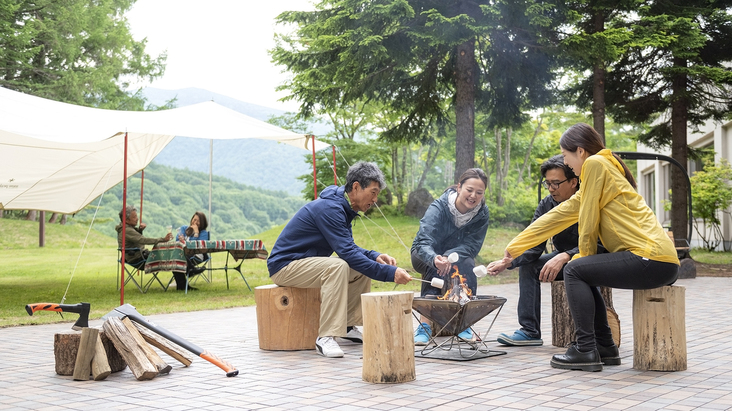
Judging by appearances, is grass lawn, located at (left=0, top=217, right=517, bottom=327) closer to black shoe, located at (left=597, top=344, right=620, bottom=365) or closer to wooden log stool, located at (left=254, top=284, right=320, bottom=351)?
wooden log stool, located at (left=254, top=284, right=320, bottom=351)

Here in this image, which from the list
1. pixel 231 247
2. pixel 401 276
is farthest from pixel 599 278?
pixel 231 247

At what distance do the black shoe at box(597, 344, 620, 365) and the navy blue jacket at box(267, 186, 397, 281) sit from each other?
5.27 ft

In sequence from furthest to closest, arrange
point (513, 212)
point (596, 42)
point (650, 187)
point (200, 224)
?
point (650, 187) → point (513, 212) → point (596, 42) → point (200, 224)

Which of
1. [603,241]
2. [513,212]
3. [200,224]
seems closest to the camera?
[603,241]

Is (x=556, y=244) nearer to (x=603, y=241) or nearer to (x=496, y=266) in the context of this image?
(x=496, y=266)

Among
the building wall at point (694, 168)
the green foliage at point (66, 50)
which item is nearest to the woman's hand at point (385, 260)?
the building wall at point (694, 168)

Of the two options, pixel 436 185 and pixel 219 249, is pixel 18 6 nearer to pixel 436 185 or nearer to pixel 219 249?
pixel 219 249

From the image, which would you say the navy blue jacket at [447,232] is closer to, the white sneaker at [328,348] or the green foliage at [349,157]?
the white sneaker at [328,348]

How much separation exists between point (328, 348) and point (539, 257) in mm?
1678

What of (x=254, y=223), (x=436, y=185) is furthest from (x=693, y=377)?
(x=436, y=185)

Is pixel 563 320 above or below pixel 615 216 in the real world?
below

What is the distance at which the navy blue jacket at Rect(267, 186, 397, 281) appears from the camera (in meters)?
4.88

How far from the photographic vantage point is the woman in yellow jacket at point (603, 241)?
3834 millimetres

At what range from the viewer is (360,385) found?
3752mm
